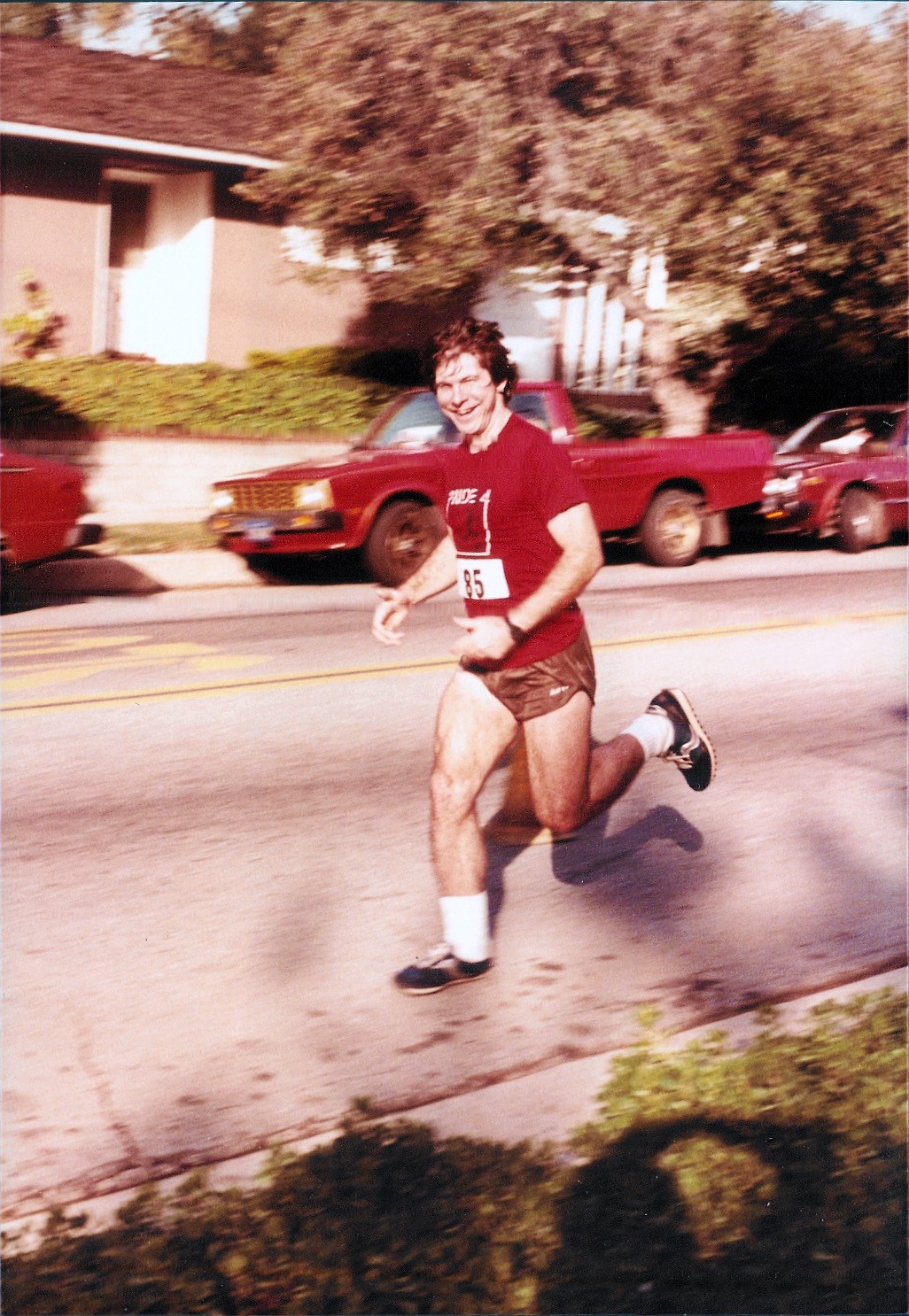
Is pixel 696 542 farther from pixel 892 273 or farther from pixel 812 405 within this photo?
pixel 812 405

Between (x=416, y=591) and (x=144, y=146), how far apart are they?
17827 millimetres

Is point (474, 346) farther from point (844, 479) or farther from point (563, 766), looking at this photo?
point (844, 479)

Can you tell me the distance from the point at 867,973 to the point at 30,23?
5289 cm

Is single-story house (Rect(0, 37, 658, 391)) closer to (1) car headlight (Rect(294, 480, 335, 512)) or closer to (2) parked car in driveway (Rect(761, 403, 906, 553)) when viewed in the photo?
(2) parked car in driveway (Rect(761, 403, 906, 553))

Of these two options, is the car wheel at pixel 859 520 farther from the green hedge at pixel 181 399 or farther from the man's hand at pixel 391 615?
the man's hand at pixel 391 615

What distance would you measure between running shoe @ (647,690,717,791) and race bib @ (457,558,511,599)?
136 cm

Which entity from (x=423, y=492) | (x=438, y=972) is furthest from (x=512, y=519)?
(x=423, y=492)

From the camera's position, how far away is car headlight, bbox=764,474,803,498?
49.5ft

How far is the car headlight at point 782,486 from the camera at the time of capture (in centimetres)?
1509

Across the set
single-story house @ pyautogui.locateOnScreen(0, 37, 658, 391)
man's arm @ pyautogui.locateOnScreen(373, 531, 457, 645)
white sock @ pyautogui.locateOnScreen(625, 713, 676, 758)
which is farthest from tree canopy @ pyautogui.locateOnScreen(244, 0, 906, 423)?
man's arm @ pyautogui.locateOnScreen(373, 531, 457, 645)

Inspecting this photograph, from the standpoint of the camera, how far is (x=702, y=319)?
17891mm

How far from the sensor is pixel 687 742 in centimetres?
562

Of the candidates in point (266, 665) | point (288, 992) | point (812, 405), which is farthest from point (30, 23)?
point (288, 992)

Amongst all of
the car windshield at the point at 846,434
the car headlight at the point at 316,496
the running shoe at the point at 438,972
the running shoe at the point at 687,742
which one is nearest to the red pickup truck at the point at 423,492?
the car headlight at the point at 316,496
